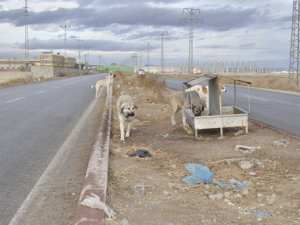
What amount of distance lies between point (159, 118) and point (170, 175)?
8898mm

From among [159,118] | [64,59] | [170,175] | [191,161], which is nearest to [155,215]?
[170,175]

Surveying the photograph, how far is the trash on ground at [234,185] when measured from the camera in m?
7.39

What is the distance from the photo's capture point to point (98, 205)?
5.88 metres

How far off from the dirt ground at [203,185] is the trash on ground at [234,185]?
96mm

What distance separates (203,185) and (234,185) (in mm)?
467

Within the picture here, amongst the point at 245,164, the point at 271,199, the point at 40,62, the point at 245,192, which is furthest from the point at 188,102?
the point at 40,62

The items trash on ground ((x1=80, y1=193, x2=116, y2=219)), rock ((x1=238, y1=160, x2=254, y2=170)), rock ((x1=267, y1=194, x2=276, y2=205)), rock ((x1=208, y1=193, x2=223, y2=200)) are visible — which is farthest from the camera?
rock ((x1=238, y1=160, x2=254, y2=170))

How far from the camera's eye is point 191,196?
6953 mm

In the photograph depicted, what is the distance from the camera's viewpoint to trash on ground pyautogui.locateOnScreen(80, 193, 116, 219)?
578 cm

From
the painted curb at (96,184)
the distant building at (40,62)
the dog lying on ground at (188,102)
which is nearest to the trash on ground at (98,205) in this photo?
the painted curb at (96,184)

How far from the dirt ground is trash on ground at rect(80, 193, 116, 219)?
108 millimetres

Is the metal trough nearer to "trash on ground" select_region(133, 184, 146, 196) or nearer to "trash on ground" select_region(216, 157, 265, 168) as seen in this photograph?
"trash on ground" select_region(216, 157, 265, 168)

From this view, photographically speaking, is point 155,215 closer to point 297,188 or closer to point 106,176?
point 106,176

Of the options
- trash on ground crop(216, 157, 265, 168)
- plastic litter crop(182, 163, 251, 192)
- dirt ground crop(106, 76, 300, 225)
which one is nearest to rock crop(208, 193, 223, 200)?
dirt ground crop(106, 76, 300, 225)
